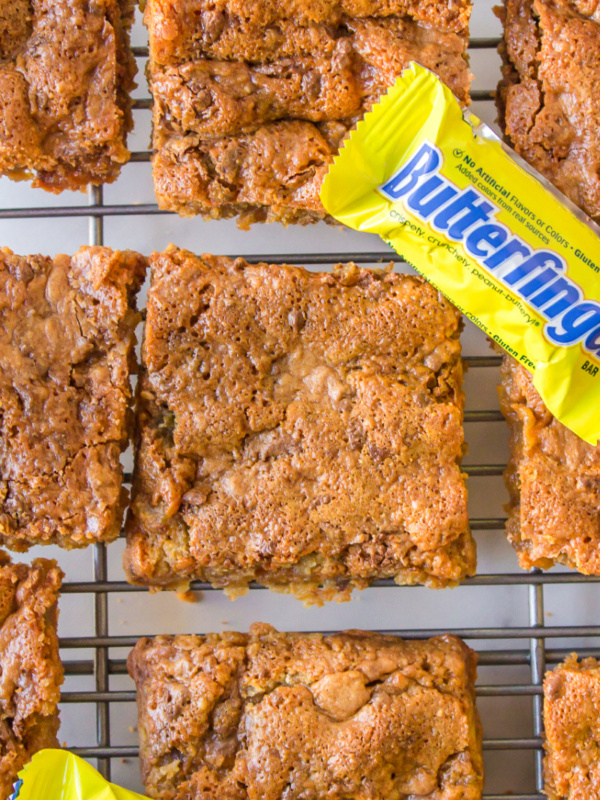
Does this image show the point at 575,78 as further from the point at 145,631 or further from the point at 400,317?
the point at 145,631

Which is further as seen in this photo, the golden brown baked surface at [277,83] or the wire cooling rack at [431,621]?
the wire cooling rack at [431,621]

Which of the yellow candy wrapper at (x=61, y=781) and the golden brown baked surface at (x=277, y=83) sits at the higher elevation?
the golden brown baked surface at (x=277, y=83)

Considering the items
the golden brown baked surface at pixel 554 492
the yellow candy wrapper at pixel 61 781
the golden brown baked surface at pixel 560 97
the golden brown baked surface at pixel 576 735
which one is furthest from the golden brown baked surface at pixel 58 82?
the golden brown baked surface at pixel 576 735

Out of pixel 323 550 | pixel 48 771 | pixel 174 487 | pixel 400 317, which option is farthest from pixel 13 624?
pixel 400 317

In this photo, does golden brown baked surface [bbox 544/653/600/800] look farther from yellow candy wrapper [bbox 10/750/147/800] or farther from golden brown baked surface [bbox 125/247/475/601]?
yellow candy wrapper [bbox 10/750/147/800]


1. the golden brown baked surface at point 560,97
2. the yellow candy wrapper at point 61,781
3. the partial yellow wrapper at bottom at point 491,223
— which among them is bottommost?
the yellow candy wrapper at point 61,781

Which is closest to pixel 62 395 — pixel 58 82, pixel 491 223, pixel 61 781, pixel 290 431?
pixel 290 431

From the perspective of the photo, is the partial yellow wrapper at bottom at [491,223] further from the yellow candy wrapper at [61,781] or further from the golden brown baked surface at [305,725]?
the yellow candy wrapper at [61,781]

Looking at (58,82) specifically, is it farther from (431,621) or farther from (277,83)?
(431,621)
